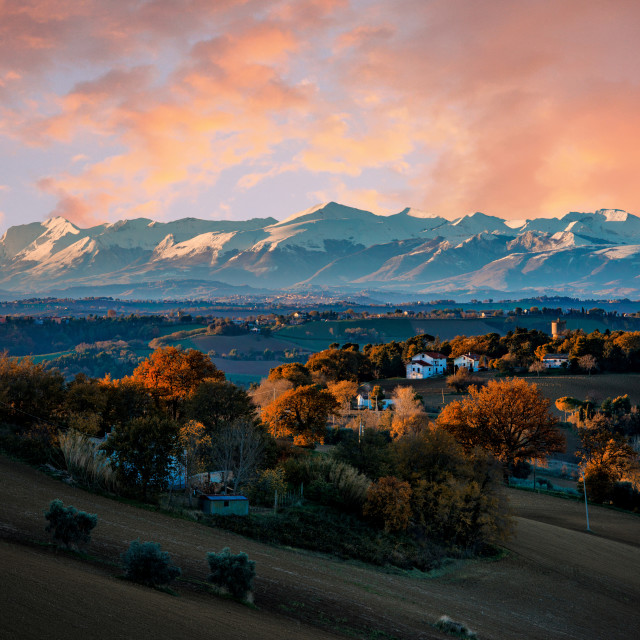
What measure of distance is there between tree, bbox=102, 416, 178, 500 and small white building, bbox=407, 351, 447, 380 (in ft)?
286

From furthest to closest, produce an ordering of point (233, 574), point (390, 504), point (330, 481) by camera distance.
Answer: point (330, 481) → point (390, 504) → point (233, 574)

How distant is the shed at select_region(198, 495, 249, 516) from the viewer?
2959 centimetres

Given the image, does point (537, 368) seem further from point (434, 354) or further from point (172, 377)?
point (172, 377)

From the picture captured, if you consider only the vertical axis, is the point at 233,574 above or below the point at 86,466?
below

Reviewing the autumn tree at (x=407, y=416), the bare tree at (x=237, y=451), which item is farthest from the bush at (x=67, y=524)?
the autumn tree at (x=407, y=416)

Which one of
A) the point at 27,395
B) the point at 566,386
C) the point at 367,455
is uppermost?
the point at 27,395

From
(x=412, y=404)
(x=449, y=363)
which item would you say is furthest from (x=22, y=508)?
(x=449, y=363)

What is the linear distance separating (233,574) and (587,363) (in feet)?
335

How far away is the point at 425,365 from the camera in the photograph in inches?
4690

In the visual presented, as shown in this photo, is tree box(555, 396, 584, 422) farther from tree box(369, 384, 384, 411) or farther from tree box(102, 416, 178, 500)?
tree box(102, 416, 178, 500)

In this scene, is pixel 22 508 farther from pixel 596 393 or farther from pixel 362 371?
pixel 362 371

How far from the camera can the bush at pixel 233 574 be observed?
57.2 ft

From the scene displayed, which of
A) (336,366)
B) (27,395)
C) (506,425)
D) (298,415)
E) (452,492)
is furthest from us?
(336,366)

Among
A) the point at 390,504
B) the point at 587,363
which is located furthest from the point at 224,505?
the point at 587,363
